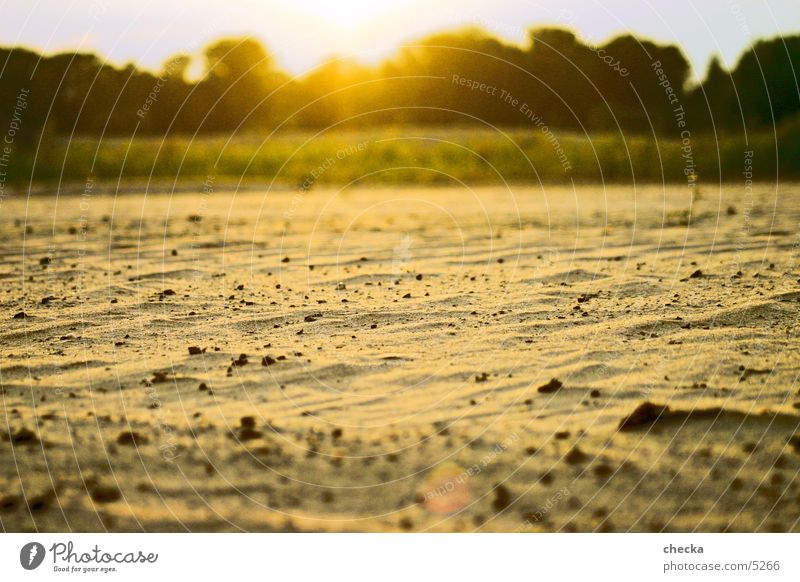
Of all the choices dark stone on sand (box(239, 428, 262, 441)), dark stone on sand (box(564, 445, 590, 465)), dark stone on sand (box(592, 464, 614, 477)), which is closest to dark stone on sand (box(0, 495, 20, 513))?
dark stone on sand (box(239, 428, 262, 441))

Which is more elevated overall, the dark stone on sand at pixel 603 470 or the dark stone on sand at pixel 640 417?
the dark stone on sand at pixel 640 417

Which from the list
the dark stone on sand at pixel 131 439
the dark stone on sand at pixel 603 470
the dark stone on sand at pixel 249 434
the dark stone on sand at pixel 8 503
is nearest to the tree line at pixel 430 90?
the dark stone on sand at pixel 131 439

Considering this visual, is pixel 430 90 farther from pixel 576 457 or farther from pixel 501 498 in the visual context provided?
pixel 501 498

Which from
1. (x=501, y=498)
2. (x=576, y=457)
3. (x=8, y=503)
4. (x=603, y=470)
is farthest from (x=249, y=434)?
(x=603, y=470)

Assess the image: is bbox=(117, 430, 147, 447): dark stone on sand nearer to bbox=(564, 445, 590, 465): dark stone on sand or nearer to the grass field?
bbox=(564, 445, 590, 465): dark stone on sand

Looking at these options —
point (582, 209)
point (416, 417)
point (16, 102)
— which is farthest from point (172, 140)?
point (416, 417)

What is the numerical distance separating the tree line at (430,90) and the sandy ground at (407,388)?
8.25 metres

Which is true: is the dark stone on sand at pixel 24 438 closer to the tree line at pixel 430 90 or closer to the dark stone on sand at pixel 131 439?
the dark stone on sand at pixel 131 439

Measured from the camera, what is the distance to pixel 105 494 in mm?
3865

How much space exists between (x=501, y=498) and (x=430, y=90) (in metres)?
14.9

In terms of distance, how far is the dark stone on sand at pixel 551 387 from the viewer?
15.1 ft

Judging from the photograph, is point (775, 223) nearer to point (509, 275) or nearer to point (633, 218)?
point (633, 218)

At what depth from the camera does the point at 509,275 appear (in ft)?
24.7

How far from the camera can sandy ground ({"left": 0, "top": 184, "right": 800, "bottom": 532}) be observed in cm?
379
